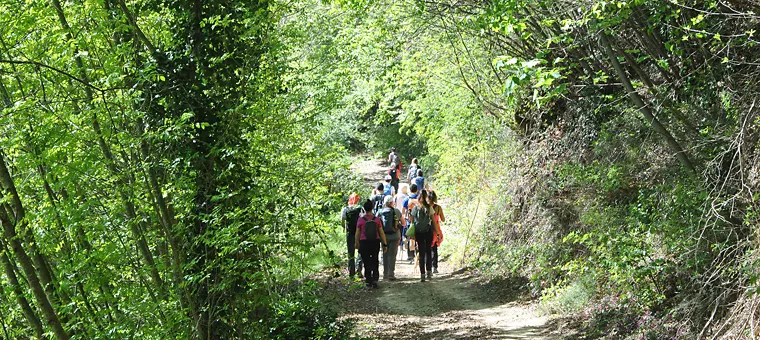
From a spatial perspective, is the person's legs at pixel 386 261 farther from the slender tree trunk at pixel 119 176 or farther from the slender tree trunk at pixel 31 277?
the slender tree trunk at pixel 31 277

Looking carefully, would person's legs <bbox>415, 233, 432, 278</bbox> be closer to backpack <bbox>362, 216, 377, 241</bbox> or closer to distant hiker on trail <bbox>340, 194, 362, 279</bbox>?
backpack <bbox>362, 216, 377, 241</bbox>

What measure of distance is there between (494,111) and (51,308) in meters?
10.3

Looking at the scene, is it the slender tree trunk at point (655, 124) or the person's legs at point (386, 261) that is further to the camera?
the person's legs at point (386, 261)

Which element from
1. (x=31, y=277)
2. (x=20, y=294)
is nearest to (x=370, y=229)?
(x=20, y=294)

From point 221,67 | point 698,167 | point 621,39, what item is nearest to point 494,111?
point 621,39

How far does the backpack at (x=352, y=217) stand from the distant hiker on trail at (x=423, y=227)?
0.74 meters

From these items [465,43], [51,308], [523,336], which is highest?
[465,43]

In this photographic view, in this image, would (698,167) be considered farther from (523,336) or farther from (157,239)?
(157,239)

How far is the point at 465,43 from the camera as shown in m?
15.4

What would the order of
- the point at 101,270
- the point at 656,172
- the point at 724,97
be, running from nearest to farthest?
the point at 101,270 < the point at 724,97 < the point at 656,172

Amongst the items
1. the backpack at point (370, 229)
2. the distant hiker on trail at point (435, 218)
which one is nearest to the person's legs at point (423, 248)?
the distant hiker on trail at point (435, 218)

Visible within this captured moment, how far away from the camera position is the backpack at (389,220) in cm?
1402

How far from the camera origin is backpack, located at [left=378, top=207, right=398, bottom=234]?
14023 mm

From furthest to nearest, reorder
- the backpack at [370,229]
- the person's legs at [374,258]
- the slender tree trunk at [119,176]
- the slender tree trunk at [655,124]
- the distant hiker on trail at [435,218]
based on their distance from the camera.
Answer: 1. the distant hiker on trail at [435,218]
2. the person's legs at [374,258]
3. the backpack at [370,229]
4. the slender tree trunk at [655,124]
5. the slender tree trunk at [119,176]
